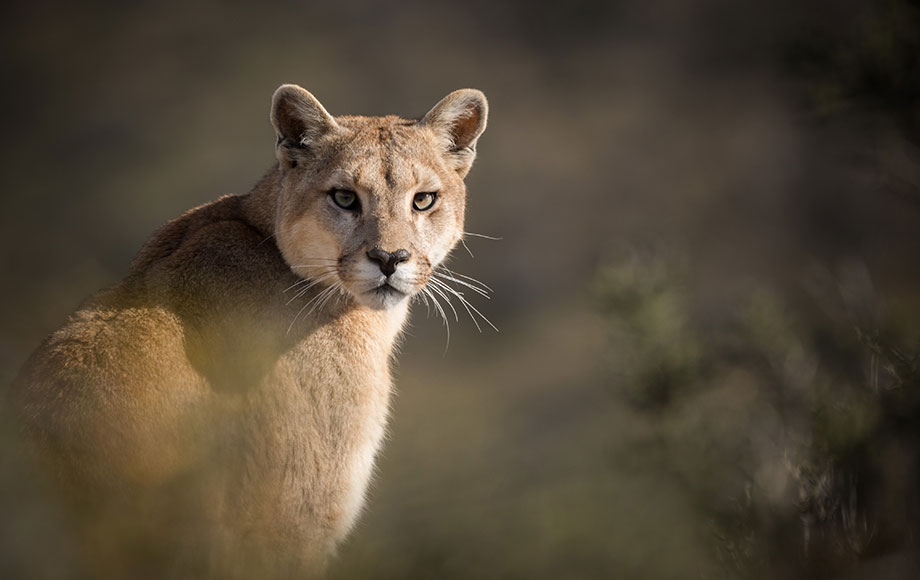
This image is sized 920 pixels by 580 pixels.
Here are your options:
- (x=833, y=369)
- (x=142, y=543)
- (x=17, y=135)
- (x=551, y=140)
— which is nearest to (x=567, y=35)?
(x=551, y=140)

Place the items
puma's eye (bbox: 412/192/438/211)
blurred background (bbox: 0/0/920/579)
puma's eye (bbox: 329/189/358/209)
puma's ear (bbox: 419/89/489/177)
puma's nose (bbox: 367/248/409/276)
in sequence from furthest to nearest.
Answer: puma's ear (bbox: 419/89/489/177) < puma's eye (bbox: 412/192/438/211) < puma's eye (bbox: 329/189/358/209) < puma's nose (bbox: 367/248/409/276) < blurred background (bbox: 0/0/920/579)

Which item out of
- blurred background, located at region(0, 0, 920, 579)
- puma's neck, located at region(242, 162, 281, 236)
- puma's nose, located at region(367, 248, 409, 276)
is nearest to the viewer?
blurred background, located at region(0, 0, 920, 579)

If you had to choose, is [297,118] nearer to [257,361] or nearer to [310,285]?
[310,285]

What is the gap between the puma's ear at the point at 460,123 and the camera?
743 centimetres

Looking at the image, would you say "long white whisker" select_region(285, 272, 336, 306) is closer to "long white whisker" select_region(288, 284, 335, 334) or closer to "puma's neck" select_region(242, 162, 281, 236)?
"long white whisker" select_region(288, 284, 335, 334)

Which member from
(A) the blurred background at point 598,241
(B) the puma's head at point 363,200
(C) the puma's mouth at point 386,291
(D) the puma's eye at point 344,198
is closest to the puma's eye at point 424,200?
(B) the puma's head at point 363,200

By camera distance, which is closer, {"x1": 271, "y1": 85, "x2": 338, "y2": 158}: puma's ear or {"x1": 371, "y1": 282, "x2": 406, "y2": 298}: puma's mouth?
{"x1": 371, "y1": 282, "x2": 406, "y2": 298}: puma's mouth

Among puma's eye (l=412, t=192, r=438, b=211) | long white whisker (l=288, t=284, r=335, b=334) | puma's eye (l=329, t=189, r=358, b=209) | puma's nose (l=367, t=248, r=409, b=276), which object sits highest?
puma's eye (l=329, t=189, r=358, b=209)

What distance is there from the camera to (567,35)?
67000 millimetres

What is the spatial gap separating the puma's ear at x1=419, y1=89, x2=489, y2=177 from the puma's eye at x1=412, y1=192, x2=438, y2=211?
563 millimetres

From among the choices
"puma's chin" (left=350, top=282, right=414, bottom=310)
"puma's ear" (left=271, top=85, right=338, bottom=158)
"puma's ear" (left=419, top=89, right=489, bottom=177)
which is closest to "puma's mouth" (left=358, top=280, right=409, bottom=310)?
"puma's chin" (left=350, top=282, right=414, bottom=310)

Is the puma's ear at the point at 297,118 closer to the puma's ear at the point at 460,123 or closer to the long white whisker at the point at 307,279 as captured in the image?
the puma's ear at the point at 460,123

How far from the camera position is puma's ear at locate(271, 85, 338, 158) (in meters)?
6.90

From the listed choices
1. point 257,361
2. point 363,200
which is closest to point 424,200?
point 363,200
